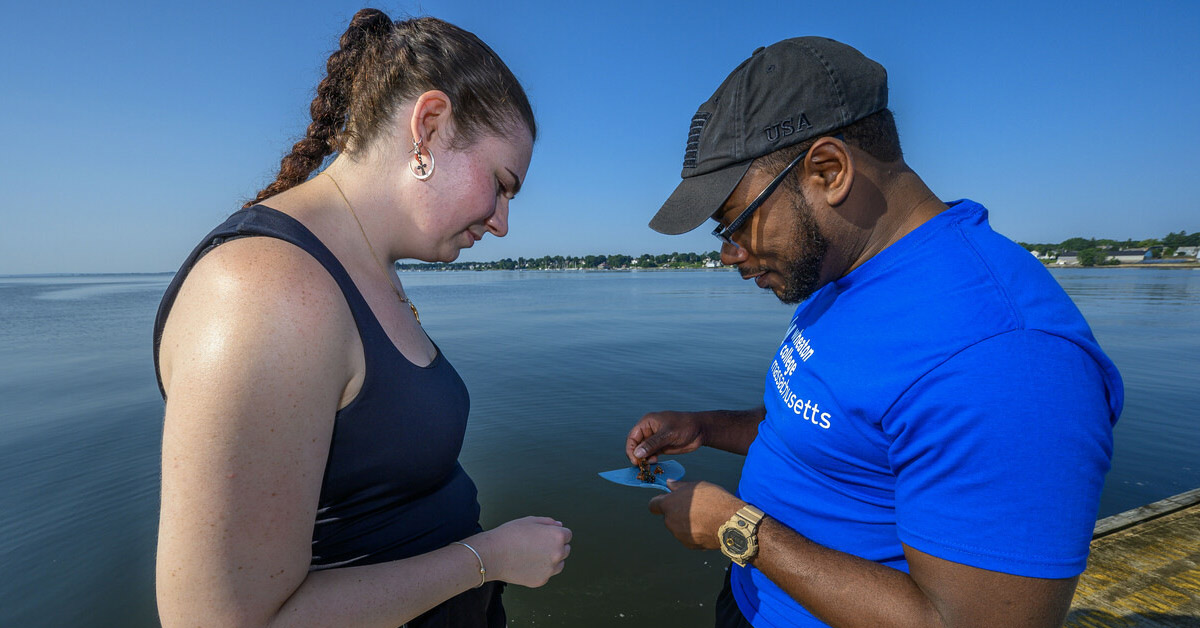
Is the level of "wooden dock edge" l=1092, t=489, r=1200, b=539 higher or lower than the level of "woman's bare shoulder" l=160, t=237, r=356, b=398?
lower

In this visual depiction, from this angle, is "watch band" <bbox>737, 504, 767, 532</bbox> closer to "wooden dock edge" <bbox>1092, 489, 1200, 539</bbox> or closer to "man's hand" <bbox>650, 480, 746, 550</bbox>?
"man's hand" <bbox>650, 480, 746, 550</bbox>

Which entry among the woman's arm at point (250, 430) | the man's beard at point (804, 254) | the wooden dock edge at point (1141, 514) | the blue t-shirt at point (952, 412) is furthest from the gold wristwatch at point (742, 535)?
the wooden dock edge at point (1141, 514)

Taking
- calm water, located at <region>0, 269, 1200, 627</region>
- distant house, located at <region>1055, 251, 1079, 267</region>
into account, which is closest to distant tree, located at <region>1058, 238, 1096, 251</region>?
distant house, located at <region>1055, 251, 1079, 267</region>

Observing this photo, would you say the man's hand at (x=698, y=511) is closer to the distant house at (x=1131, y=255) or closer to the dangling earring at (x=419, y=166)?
the dangling earring at (x=419, y=166)

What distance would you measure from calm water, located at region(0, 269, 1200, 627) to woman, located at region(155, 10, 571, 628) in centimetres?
456

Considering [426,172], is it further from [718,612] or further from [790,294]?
[718,612]

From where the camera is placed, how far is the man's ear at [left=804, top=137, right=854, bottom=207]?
5.07 ft

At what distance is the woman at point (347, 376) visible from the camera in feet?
2.87

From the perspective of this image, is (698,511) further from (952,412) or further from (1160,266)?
(1160,266)

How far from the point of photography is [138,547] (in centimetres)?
608

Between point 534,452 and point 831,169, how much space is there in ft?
26.8

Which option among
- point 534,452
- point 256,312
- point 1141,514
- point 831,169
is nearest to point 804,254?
point 831,169

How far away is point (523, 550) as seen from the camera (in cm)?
148

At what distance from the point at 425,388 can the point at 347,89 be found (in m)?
0.96
